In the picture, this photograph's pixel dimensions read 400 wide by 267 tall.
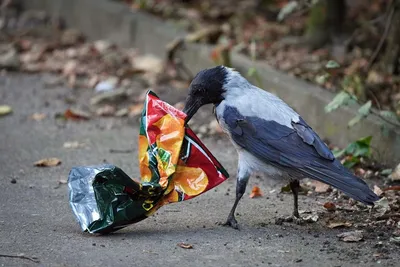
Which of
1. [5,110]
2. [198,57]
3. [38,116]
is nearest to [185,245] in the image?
[38,116]

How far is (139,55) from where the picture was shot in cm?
1025

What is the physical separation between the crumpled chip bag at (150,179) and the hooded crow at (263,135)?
190 mm

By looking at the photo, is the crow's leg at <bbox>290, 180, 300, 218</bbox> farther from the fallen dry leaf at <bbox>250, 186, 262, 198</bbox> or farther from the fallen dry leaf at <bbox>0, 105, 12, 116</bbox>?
the fallen dry leaf at <bbox>0, 105, 12, 116</bbox>

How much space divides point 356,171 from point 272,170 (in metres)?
1.29

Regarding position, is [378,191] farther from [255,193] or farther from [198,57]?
[198,57]

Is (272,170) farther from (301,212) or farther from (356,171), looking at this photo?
(356,171)

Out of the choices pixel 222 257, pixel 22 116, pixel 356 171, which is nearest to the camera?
pixel 222 257

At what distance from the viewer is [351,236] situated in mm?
4746

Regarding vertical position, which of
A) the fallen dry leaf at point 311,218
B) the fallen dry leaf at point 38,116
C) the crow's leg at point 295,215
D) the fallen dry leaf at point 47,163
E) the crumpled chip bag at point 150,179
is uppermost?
the crumpled chip bag at point 150,179

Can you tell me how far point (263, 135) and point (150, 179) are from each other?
0.70 m

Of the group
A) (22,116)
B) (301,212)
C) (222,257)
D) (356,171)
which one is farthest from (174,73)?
(222,257)

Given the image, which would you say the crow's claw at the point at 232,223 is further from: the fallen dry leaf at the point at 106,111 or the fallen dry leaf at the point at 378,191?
the fallen dry leaf at the point at 106,111

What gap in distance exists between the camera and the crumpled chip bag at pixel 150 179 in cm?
475

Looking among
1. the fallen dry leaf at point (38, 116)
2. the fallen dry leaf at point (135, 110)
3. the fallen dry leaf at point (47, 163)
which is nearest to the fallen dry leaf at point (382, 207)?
the fallen dry leaf at point (47, 163)
